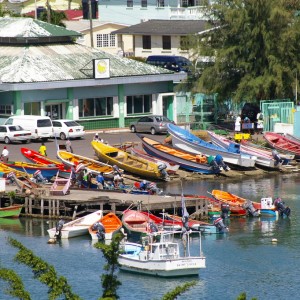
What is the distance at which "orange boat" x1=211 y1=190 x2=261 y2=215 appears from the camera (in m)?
59.8

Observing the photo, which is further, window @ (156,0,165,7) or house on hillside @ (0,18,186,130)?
window @ (156,0,165,7)

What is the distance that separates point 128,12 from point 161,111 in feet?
132

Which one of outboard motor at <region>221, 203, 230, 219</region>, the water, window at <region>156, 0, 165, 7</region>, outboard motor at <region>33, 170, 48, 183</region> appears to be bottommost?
the water

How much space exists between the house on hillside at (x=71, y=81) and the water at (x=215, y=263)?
24.3 m

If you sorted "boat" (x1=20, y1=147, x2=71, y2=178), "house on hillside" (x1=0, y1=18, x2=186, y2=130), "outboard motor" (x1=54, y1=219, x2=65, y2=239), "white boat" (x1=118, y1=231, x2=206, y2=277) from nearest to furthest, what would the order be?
"white boat" (x1=118, y1=231, x2=206, y2=277) < "outboard motor" (x1=54, y1=219, x2=65, y2=239) < "boat" (x1=20, y1=147, x2=71, y2=178) < "house on hillside" (x1=0, y1=18, x2=186, y2=130)

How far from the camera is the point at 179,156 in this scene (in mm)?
72750

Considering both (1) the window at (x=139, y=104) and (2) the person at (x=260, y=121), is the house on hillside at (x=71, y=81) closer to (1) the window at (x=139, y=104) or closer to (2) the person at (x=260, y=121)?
(1) the window at (x=139, y=104)

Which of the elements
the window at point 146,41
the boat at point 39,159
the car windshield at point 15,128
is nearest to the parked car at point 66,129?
the car windshield at point 15,128

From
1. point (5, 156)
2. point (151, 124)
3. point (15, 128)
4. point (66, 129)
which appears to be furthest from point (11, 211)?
point (151, 124)

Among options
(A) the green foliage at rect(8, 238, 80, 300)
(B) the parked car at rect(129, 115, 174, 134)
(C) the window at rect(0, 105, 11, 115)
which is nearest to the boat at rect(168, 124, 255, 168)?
(B) the parked car at rect(129, 115, 174, 134)

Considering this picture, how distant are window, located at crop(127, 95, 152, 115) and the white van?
10.0 m

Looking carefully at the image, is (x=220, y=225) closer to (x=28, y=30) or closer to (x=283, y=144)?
(x=283, y=144)

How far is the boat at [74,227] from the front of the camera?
55.3m

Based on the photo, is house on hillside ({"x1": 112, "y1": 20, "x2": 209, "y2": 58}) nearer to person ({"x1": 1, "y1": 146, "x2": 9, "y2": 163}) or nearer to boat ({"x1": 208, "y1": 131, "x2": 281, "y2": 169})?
boat ({"x1": 208, "y1": 131, "x2": 281, "y2": 169})
